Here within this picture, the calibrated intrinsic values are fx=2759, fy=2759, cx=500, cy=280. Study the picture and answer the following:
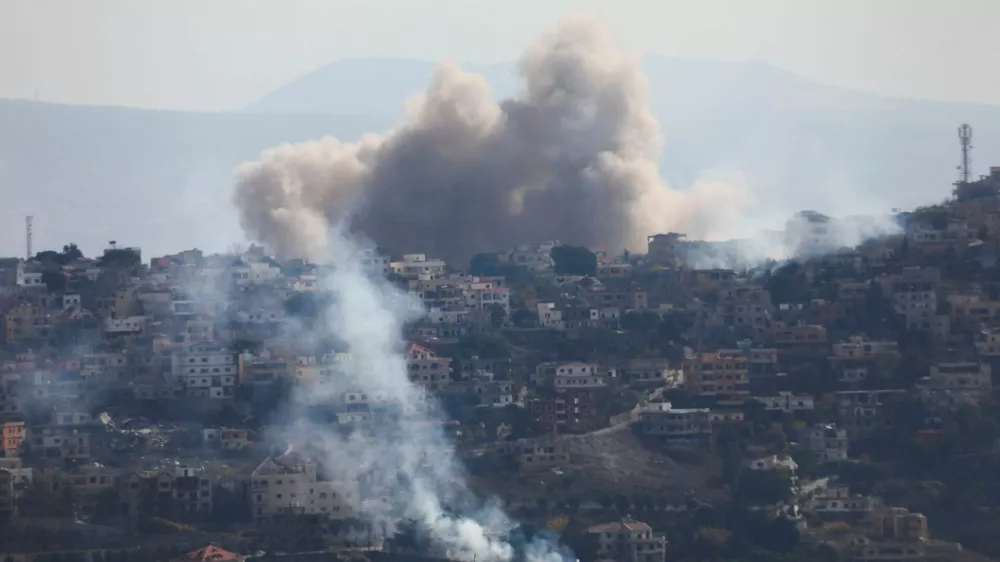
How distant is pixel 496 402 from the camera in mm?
48469

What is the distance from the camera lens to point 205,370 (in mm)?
49250

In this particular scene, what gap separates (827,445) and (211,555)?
1192 cm

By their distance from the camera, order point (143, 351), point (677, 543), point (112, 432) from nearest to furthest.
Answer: point (677, 543)
point (112, 432)
point (143, 351)

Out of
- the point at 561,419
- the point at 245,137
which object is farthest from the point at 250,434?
the point at 245,137

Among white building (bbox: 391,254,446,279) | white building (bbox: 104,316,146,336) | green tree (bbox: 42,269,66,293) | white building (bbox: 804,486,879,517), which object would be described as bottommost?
white building (bbox: 804,486,879,517)

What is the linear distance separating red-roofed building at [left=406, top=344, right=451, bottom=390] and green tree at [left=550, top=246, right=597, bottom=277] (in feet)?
30.2

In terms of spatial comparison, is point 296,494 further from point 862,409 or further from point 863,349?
point 863,349

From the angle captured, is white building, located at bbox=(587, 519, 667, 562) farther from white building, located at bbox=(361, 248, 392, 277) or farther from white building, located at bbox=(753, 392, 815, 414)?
white building, located at bbox=(361, 248, 392, 277)

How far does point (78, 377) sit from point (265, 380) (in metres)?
3.30

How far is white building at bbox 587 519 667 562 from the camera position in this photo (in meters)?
41.8

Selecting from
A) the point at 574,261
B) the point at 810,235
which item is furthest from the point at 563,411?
the point at 810,235

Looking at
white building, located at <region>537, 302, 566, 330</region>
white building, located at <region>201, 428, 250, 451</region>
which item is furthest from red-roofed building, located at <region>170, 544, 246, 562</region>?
white building, located at <region>537, 302, 566, 330</region>

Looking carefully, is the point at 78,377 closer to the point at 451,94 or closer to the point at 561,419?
the point at 561,419

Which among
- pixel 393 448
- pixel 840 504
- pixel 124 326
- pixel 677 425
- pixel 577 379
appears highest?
pixel 124 326
